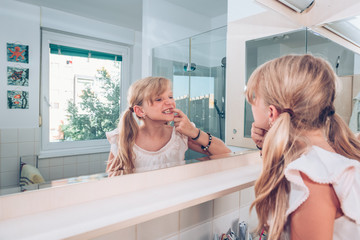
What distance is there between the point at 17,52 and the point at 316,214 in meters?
0.76

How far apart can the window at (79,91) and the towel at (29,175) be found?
0.04 metres

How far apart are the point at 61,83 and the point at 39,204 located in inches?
11.6

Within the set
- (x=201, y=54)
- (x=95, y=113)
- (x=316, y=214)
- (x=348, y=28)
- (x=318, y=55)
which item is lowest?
(x=316, y=214)

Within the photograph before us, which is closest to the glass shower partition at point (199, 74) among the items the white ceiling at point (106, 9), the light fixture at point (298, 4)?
the white ceiling at point (106, 9)

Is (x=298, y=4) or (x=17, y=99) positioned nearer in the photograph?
(x=17, y=99)

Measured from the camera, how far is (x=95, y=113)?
617mm

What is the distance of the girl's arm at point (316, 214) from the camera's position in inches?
22.7

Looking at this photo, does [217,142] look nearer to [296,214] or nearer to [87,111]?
[296,214]

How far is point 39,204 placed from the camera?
58cm

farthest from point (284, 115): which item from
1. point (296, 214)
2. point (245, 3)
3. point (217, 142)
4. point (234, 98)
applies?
point (245, 3)

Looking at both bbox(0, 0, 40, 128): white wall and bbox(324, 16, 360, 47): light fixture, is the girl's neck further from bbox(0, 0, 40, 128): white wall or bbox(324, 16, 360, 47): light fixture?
bbox(324, 16, 360, 47): light fixture

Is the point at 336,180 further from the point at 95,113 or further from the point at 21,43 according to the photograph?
the point at 21,43

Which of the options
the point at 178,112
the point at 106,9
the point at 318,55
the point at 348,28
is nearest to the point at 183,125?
the point at 178,112

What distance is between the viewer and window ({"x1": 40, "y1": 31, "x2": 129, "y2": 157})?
538 mm
